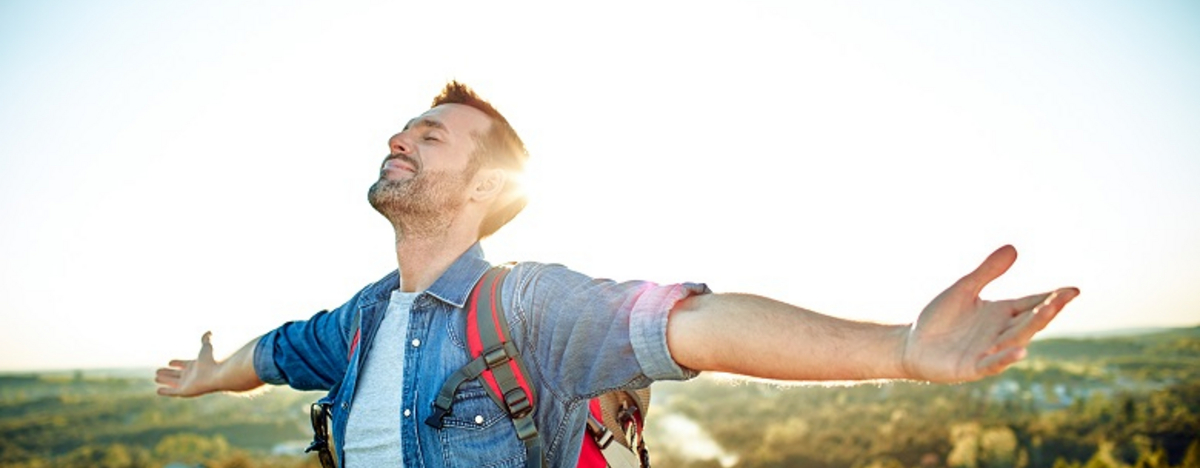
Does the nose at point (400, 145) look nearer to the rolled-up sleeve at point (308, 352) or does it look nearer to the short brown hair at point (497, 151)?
the short brown hair at point (497, 151)

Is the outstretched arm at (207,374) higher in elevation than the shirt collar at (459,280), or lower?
lower

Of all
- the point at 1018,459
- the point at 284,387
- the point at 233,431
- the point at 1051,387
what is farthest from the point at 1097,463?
the point at 233,431

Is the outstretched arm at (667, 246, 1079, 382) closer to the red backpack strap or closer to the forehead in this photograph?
the red backpack strap

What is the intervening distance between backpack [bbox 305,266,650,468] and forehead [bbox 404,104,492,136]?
1.49 metres

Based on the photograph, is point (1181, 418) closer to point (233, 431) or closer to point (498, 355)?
point (498, 355)

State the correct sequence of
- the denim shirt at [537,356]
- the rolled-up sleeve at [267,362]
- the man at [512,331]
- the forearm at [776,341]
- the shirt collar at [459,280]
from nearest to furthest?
1. the man at [512,331]
2. the forearm at [776,341]
3. the denim shirt at [537,356]
4. the shirt collar at [459,280]
5. the rolled-up sleeve at [267,362]

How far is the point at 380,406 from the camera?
345cm

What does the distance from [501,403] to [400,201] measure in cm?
175

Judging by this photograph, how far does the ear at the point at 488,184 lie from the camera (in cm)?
445

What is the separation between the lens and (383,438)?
→ 3361 mm

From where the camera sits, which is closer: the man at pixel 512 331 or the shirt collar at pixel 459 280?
the man at pixel 512 331

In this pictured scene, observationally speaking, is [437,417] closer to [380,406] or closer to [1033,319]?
[380,406]

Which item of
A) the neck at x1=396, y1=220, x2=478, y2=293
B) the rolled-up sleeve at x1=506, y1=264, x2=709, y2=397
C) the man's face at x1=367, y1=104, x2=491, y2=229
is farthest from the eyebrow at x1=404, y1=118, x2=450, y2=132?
the rolled-up sleeve at x1=506, y1=264, x2=709, y2=397

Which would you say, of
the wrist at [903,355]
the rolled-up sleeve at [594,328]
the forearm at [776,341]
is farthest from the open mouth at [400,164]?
the wrist at [903,355]
